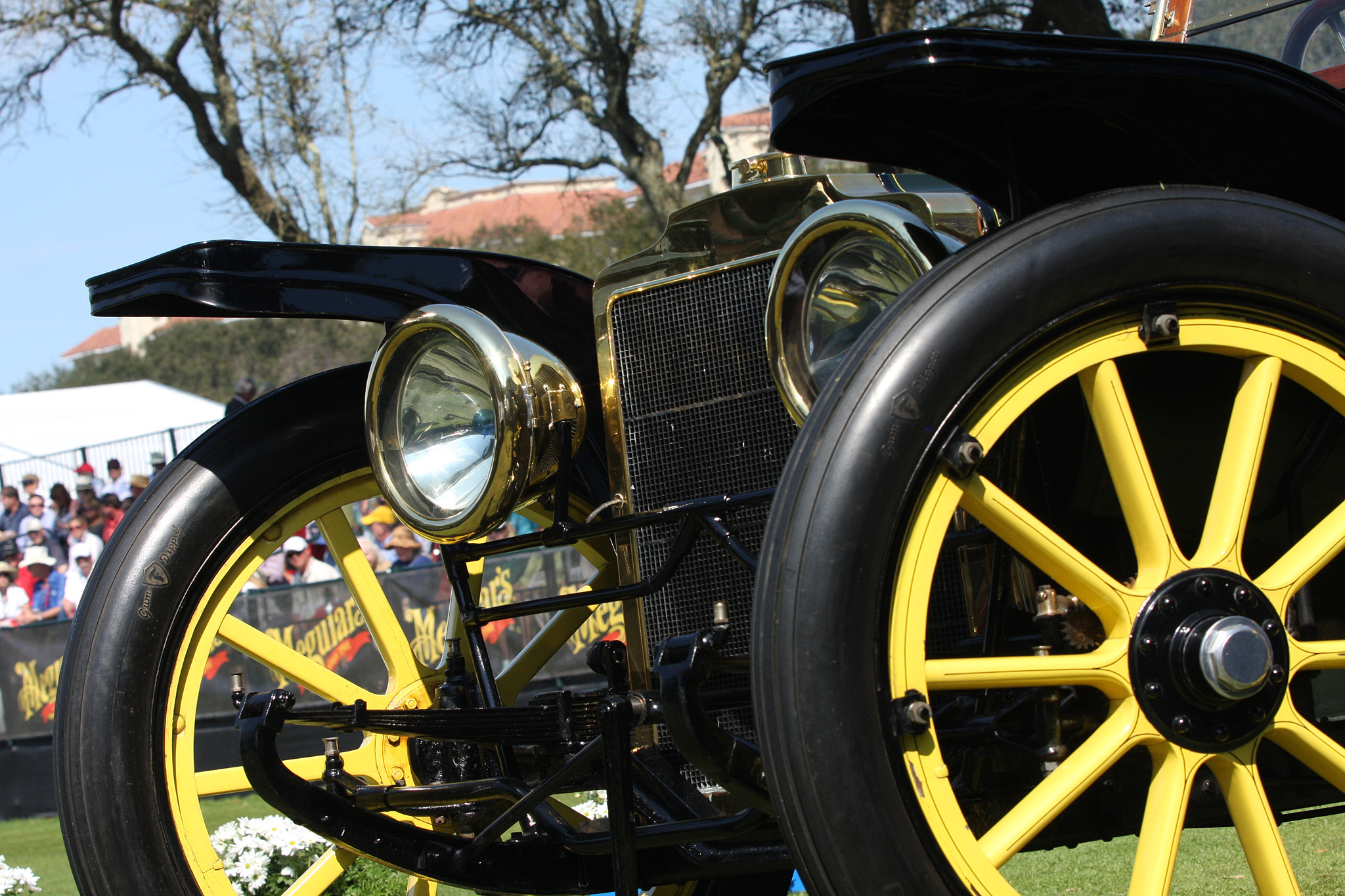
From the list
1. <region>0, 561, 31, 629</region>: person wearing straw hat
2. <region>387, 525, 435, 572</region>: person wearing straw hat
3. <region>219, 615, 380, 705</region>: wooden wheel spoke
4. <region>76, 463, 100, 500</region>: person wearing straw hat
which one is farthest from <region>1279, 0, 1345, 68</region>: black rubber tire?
<region>76, 463, 100, 500</region>: person wearing straw hat

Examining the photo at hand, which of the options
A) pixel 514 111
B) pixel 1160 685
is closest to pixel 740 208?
pixel 1160 685

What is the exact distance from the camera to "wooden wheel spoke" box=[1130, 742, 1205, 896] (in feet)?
4.87

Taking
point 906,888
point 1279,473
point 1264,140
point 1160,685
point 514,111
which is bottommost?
point 906,888

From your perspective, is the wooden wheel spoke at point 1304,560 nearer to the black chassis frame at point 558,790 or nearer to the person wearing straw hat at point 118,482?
the black chassis frame at point 558,790

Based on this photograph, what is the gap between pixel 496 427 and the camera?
202cm

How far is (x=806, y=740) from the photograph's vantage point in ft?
4.40

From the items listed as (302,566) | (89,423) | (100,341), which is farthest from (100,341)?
(302,566)

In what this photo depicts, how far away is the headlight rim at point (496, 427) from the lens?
2.01m

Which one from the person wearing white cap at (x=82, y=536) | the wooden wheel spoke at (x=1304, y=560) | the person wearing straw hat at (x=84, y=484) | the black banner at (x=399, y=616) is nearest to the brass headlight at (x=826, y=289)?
the wooden wheel spoke at (x=1304, y=560)

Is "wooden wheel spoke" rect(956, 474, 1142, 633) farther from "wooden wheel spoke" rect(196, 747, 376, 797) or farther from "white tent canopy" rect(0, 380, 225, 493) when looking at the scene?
"white tent canopy" rect(0, 380, 225, 493)

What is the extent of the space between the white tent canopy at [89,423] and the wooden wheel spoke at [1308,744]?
14.3 metres

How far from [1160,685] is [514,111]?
15.2 m

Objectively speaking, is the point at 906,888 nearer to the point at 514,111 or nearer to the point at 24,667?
the point at 24,667

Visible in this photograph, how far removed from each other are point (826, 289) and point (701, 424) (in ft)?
1.23
